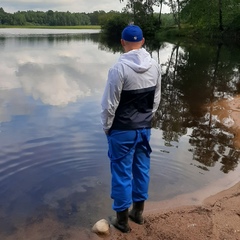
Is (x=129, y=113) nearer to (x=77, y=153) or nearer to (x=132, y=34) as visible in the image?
(x=132, y=34)

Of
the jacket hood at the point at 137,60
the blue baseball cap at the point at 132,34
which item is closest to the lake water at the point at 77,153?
the jacket hood at the point at 137,60

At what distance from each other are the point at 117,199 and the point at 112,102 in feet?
3.79

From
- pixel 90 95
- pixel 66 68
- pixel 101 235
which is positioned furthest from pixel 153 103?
pixel 66 68

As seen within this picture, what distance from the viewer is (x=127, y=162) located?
3904mm

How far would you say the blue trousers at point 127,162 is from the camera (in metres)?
3.85

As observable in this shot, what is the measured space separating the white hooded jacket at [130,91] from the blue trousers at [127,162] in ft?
0.34

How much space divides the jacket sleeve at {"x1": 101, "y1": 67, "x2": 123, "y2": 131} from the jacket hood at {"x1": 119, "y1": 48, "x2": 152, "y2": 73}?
0.18 metres

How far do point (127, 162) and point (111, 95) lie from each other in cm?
81

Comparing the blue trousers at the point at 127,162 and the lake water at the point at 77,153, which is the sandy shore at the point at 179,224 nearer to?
the lake water at the point at 77,153

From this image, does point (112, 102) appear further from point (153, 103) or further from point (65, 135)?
point (65, 135)

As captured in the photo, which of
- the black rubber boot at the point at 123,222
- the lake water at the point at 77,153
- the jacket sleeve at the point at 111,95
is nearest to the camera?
the jacket sleeve at the point at 111,95

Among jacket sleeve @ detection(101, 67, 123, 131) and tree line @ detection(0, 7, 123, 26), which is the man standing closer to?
jacket sleeve @ detection(101, 67, 123, 131)

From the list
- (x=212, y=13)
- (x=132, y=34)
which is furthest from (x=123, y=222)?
(x=212, y=13)

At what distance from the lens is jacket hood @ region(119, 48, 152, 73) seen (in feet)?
12.1
